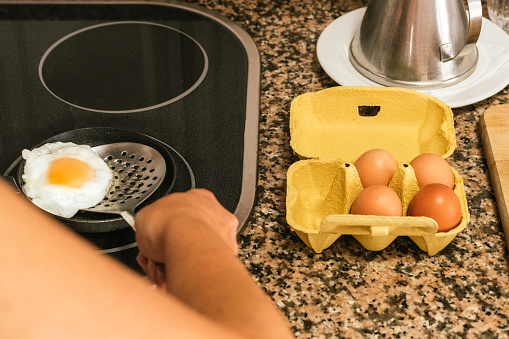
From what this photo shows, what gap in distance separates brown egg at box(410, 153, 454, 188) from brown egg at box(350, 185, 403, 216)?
62 mm

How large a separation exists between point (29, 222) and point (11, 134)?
2.67ft

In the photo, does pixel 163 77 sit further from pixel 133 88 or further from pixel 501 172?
pixel 501 172

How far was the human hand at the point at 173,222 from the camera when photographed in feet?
1.93

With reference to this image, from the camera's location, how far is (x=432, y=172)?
839 mm

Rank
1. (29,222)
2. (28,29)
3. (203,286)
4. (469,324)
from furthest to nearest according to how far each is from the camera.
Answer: (28,29), (469,324), (203,286), (29,222)

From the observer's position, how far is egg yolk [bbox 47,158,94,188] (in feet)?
3.01

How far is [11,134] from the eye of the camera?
1.06 m

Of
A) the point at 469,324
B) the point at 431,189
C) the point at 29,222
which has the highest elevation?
the point at 29,222

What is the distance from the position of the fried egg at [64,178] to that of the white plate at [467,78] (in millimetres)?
493

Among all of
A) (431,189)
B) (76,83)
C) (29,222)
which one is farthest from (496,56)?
(29,222)

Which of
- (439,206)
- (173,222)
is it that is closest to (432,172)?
(439,206)

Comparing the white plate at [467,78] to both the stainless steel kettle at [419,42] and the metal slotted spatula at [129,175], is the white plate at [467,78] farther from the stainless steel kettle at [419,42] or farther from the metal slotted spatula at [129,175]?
the metal slotted spatula at [129,175]

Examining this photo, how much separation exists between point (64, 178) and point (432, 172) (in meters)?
0.59

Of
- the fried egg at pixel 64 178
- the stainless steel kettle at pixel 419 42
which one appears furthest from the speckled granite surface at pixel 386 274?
the fried egg at pixel 64 178
